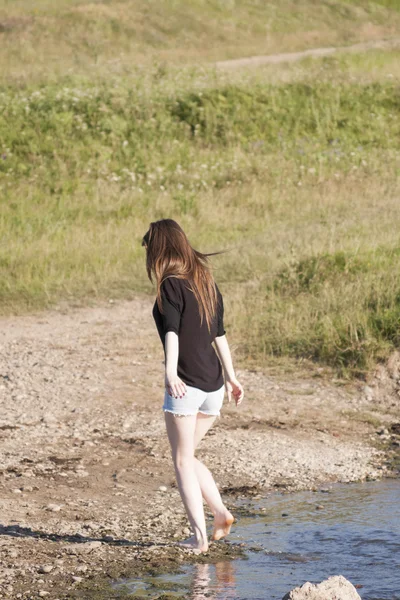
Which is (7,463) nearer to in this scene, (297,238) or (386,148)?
(297,238)

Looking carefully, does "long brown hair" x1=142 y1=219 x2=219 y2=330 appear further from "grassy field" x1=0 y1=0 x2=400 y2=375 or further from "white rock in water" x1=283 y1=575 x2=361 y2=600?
"grassy field" x1=0 y1=0 x2=400 y2=375

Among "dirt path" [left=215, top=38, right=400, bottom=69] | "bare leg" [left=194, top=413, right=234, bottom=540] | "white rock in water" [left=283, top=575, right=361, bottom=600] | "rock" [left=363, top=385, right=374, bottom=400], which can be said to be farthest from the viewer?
"dirt path" [left=215, top=38, right=400, bottom=69]

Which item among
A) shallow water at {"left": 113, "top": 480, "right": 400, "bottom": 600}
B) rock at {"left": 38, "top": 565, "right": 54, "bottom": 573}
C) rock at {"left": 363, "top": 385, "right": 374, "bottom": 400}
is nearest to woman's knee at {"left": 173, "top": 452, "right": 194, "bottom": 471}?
shallow water at {"left": 113, "top": 480, "right": 400, "bottom": 600}

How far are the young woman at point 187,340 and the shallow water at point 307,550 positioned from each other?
328mm

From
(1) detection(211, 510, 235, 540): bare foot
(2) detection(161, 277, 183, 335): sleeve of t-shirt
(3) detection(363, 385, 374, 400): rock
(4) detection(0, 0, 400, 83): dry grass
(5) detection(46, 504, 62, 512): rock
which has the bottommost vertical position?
(4) detection(0, 0, 400, 83): dry grass

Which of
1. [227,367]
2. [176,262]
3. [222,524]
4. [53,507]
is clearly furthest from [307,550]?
[176,262]

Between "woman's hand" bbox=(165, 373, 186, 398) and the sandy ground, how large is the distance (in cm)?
94

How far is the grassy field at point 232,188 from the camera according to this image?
9412 millimetres

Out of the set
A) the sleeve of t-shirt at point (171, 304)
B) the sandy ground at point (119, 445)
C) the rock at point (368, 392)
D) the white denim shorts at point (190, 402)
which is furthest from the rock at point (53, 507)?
the rock at point (368, 392)

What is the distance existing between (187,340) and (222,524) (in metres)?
1.00

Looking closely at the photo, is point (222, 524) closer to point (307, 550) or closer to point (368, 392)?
point (307, 550)

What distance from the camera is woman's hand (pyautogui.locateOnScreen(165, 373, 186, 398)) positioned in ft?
14.5

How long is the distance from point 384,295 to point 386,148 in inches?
379

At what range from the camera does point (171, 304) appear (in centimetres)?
454
